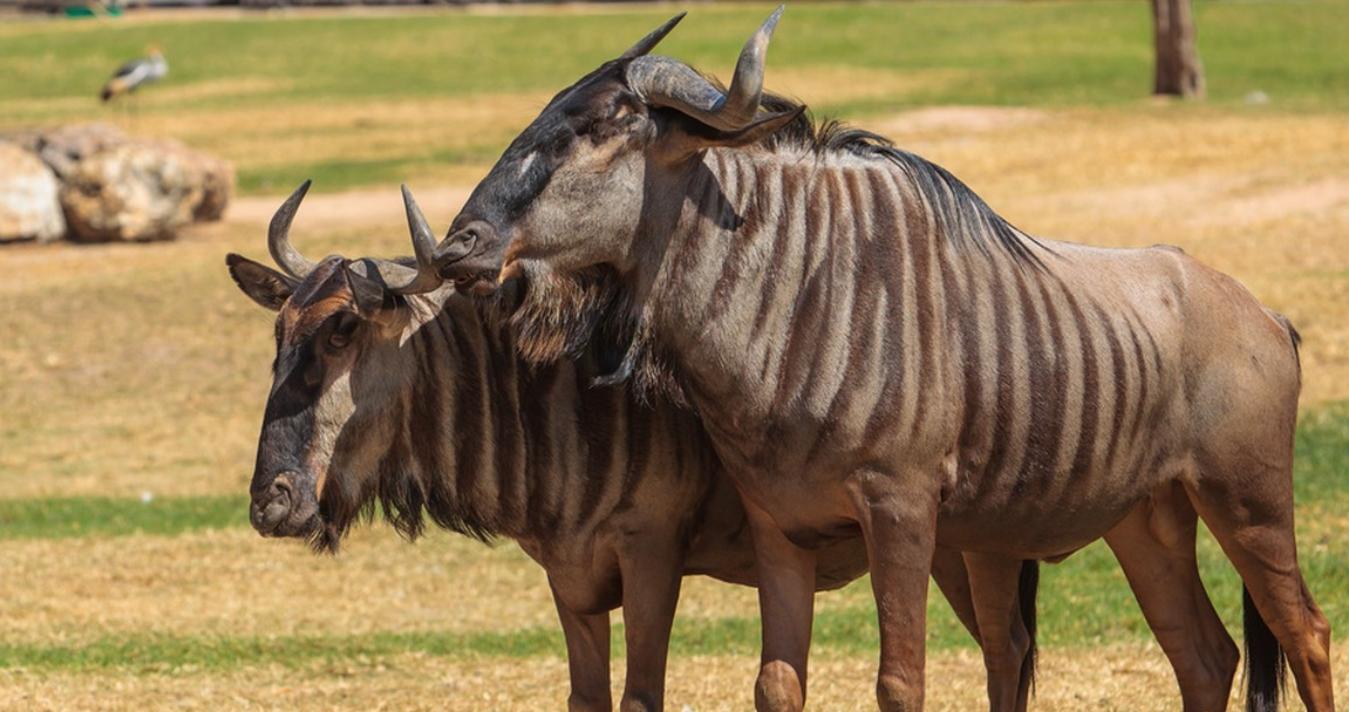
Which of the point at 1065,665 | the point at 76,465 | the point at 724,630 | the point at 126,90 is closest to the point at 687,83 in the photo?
the point at 1065,665

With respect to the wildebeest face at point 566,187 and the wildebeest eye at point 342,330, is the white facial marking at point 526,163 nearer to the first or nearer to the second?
the wildebeest face at point 566,187

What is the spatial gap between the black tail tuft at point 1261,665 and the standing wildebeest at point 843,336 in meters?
0.64

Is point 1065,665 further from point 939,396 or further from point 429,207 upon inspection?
point 429,207

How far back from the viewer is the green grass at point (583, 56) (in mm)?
33312

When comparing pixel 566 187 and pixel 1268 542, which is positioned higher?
pixel 566 187

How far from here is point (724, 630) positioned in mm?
11086

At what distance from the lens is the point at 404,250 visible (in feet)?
73.7

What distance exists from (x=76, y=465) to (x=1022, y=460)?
450 inches

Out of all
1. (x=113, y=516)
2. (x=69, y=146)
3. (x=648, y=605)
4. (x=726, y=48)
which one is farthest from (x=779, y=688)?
(x=726, y=48)

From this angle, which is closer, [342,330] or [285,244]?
[342,330]

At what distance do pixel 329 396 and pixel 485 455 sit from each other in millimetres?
538

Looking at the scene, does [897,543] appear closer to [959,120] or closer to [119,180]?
[119,180]

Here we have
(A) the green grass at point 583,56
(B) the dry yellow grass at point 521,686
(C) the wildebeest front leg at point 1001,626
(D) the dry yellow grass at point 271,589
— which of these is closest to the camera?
(C) the wildebeest front leg at point 1001,626

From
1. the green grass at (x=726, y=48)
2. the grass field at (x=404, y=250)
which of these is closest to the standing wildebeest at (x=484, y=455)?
the grass field at (x=404, y=250)
